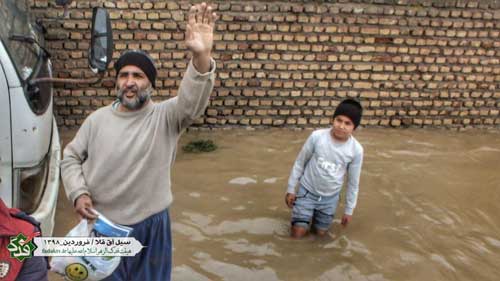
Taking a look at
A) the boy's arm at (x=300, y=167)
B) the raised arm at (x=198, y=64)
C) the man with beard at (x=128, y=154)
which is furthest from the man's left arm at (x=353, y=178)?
the raised arm at (x=198, y=64)

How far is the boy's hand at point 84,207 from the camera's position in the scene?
216 cm

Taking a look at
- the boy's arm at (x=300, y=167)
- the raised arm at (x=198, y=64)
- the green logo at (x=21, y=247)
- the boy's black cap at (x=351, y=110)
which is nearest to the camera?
the green logo at (x=21, y=247)

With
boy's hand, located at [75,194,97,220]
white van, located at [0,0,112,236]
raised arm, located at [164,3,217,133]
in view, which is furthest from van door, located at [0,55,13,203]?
raised arm, located at [164,3,217,133]

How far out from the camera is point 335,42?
20.0ft

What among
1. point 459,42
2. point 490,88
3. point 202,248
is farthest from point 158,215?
point 490,88

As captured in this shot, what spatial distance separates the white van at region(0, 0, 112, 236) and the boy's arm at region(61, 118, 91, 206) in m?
0.52

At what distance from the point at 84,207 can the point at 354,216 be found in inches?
116

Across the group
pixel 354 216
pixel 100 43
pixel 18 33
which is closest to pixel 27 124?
pixel 100 43

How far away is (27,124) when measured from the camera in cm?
273

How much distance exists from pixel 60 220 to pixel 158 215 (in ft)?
6.69

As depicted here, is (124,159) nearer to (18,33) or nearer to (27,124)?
(27,124)

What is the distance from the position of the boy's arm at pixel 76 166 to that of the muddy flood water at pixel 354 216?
4.97 ft

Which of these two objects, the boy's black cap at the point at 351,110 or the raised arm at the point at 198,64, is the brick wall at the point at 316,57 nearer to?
the boy's black cap at the point at 351,110

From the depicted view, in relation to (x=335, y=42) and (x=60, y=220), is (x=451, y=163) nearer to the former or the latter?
(x=335, y=42)
